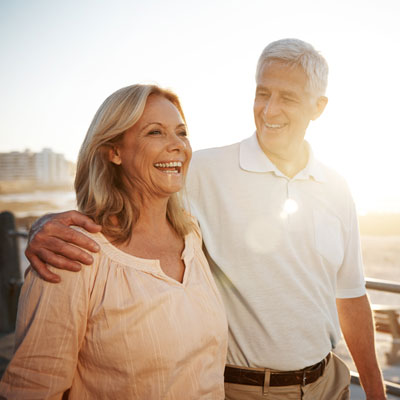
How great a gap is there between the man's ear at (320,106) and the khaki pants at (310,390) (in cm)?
134

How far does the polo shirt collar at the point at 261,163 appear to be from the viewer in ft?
6.59

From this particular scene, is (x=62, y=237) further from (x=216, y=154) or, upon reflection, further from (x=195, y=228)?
(x=216, y=154)

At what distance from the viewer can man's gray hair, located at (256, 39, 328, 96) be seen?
2.04 m

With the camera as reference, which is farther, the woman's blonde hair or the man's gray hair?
the man's gray hair

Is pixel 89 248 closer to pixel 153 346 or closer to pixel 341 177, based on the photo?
pixel 153 346

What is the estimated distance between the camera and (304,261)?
194 centimetres

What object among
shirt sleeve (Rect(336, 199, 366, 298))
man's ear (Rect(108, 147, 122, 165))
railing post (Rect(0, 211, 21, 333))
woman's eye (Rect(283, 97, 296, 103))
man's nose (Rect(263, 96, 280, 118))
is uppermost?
woman's eye (Rect(283, 97, 296, 103))

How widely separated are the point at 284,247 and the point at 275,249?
48 millimetres

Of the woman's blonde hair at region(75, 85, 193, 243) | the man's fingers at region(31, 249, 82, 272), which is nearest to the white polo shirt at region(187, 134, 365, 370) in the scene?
the woman's blonde hair at region(75, 85, 193, 243)

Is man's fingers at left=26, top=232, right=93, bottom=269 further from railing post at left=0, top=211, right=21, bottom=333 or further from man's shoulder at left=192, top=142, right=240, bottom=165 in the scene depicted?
railing post at left=0, top=211, right=21, bottom=333

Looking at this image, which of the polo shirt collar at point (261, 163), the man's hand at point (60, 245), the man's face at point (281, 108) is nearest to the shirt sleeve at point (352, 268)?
the polo shirt collar at point (261, 163)

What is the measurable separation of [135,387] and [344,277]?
4.25ft

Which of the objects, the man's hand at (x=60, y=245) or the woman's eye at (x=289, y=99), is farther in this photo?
the woman's eye at (x=289, y=99)

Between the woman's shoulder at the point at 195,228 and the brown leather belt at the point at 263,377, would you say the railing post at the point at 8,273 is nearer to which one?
the woman's shoulder at the point at 195,228
